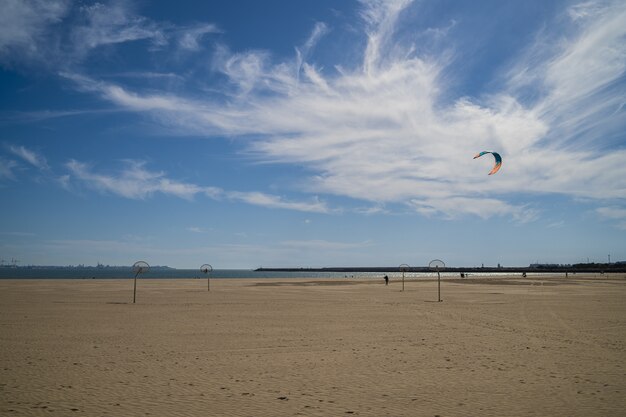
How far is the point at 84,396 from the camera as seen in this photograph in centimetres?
756

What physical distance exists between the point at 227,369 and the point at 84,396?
3038mm

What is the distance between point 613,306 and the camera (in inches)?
940

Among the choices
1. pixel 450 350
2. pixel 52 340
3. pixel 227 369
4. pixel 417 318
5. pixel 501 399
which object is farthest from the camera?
pixel 417 318

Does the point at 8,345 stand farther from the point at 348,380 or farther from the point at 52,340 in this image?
the point at 348,380

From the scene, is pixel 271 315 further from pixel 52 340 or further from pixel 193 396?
pixel 193 396

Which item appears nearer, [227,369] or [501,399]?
[501,399]

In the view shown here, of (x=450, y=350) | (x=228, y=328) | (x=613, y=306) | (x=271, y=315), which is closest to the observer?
(x=450, y=350)

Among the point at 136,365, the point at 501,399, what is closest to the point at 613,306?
the point at 501,399

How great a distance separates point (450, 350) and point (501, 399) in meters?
4.29

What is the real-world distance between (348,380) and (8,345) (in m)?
10.5

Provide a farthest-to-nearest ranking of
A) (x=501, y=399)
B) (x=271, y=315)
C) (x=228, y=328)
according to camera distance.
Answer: (x=271, y=315)
(x=228, y=328)
(x=501, y=399)

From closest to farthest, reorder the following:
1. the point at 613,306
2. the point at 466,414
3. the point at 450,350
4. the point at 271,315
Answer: the point at 466,414
the point at 450,350
the point at 271,315
the point at 613,306

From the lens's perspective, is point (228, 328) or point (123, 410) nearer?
point (123, 410)

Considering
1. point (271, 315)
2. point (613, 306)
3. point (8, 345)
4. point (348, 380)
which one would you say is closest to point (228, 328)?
point (271, 315)
